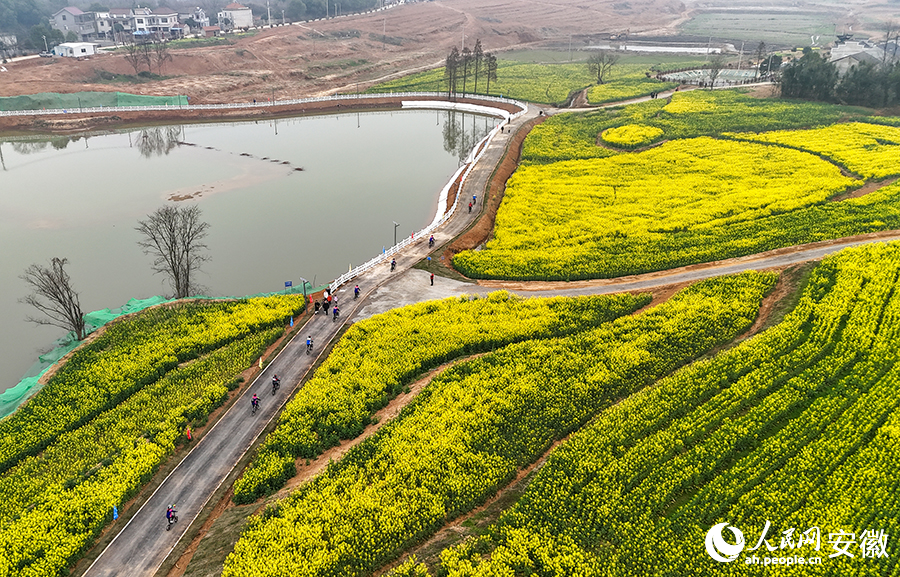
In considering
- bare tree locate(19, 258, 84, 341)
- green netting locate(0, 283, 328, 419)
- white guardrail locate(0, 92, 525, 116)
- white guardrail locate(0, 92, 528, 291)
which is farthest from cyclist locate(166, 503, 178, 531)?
white guardrail locate(0, 92, 525, 116)

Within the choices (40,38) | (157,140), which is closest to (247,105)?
(157,140)

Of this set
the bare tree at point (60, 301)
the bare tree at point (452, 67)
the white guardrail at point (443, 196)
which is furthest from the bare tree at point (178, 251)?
the bare tree at point (452, 67)

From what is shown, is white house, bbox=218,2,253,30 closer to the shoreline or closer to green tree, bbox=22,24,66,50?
green tree, bbox=22,24,66,50

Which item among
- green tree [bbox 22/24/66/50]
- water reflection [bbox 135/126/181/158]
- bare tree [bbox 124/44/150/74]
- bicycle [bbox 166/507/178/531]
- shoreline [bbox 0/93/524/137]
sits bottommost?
bicycle [bbox 166/507/178/531]

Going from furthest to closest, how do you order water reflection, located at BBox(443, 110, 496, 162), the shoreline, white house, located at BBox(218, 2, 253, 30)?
1. white house, located at BBox(218, 2, 253, 30)
2. the shoreline
3. water reflection, located at BBox(443, 110, 496, 162)

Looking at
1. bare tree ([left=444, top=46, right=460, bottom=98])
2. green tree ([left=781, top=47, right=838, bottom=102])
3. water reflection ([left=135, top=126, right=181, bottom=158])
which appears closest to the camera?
water reflection ([left=135, top=126, right=181, bottom=158])

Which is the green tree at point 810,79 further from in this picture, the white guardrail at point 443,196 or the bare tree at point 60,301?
the bare tree at point 60,301
